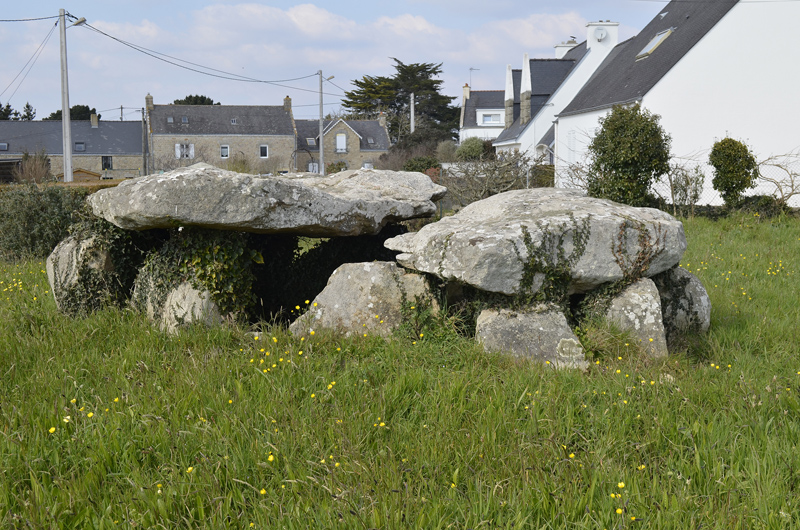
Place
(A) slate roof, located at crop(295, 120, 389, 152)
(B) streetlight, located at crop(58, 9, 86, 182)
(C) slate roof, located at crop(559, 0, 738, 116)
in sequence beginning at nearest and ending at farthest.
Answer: (C) slate roof, located at crop(559, 0, 738, 116) → (B) streetlight, located at crop(58, 9, 86, 182) → (A) slate roof, located at crop(295, 120, 389, 152)

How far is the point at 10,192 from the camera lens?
11.0 meters

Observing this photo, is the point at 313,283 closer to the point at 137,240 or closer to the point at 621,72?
the point at 137,240

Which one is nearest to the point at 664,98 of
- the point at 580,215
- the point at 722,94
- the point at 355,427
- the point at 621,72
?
the point at 722,94

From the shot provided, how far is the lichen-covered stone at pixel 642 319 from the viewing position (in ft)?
18.8

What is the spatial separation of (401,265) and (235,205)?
1.77 metres

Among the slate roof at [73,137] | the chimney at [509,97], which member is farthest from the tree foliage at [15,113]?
the chimney at [509,97]

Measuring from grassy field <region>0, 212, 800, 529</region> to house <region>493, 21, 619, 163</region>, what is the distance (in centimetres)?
2428

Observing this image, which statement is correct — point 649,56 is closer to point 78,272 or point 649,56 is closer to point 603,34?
point 603,34

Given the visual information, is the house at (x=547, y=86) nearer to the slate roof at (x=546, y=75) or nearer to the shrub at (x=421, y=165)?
the slate roof at (x=546, y=75)

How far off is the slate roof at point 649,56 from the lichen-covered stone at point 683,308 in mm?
16284

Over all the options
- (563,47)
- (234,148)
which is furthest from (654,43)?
(234,148)

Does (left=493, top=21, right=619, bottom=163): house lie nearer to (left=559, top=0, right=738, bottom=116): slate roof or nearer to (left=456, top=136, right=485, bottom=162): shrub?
(left=559, top=0, right=738, bottom=116): slate roof

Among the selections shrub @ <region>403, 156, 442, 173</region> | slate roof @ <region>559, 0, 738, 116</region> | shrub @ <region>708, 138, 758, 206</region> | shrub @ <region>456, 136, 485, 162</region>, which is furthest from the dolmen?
shrub @ <region>456, 136, 485, 162</region>

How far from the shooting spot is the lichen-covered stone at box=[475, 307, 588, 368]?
5.32m
